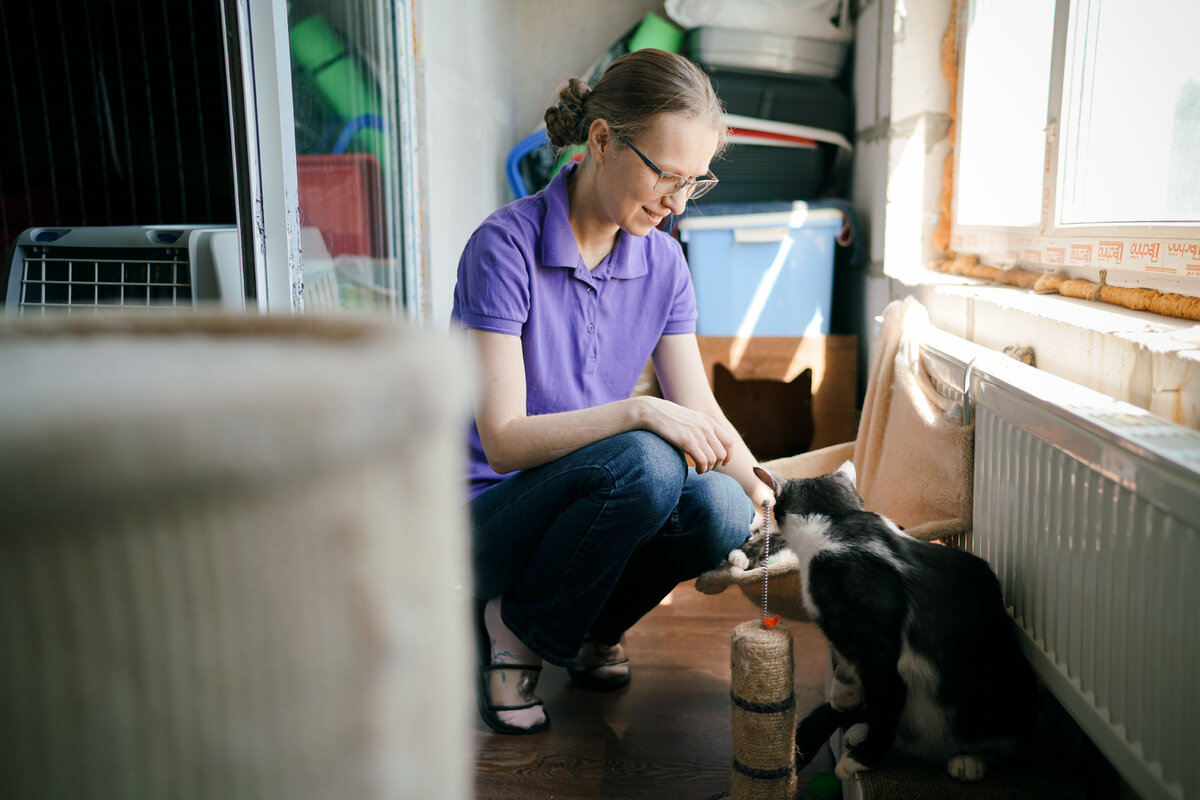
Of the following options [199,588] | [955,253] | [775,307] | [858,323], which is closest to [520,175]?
[775,307]

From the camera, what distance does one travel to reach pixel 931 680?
975mm

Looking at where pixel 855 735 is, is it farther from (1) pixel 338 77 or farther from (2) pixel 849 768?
(1) pixel 338 77

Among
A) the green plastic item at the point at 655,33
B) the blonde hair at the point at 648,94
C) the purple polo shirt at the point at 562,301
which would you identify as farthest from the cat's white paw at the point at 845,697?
the green plastic item at the point at 655,33

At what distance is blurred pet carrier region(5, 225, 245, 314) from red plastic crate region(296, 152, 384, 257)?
0.17m

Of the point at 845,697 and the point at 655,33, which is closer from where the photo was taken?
the point at 845,697

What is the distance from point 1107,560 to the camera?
790 mm

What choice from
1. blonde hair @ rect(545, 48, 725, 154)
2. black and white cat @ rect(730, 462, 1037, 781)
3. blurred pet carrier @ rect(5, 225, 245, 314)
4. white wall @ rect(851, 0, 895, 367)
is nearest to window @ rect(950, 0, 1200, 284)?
white wall @ rect(851, 0, 895, 367)

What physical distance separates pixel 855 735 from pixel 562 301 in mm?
801

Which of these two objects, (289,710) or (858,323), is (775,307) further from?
(289,710)

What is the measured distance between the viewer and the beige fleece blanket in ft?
4.06

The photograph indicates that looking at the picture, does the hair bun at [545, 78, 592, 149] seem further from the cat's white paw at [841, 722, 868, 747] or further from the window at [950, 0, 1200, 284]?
the cat's white paw at [841, 722, 868, 747]

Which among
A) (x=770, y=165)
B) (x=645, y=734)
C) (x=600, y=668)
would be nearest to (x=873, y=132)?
(x=770, y=165)

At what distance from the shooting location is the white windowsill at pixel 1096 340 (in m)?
0.84

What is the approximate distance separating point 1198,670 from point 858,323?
2.26 meters
